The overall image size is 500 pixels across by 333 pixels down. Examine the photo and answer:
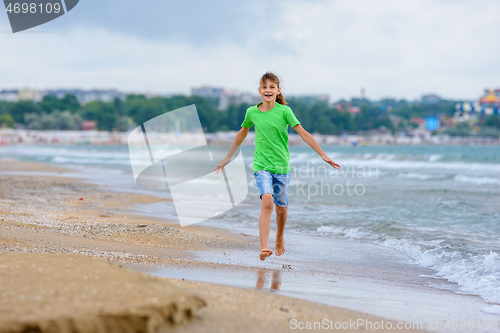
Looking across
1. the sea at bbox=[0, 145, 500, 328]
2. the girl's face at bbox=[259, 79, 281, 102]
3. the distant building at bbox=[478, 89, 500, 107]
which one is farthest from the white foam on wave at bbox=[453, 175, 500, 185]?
the distant building at bbox=[478, 89, 500, 107]

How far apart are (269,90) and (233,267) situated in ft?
5.41

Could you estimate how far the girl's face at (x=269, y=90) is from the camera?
455 centimetres

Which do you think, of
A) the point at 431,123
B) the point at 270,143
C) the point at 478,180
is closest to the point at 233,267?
the point at 270,143

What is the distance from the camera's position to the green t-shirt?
4.55 metres

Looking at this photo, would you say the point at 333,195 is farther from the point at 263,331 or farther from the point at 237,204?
the point at 263,331

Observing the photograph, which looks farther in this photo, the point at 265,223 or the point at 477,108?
the point at 477,108

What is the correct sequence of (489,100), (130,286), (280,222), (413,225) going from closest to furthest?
(130,286), (280,222), (413,225), (489,100)

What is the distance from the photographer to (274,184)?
470 cm

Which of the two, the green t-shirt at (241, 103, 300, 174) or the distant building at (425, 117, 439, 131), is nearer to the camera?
the green t-shirt at (241, 103, 300, 174)

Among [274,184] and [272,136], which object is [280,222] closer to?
[274,184]

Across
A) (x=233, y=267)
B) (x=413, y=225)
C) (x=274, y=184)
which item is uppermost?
(x=274, y=184)

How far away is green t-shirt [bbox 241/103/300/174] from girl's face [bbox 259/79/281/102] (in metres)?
0.11

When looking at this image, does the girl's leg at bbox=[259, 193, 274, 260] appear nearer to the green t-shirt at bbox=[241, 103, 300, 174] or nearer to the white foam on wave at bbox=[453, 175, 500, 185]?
the green t-shirt at bbox=[241, 103, 300, 174]

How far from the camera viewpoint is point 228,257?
5.21 metres
